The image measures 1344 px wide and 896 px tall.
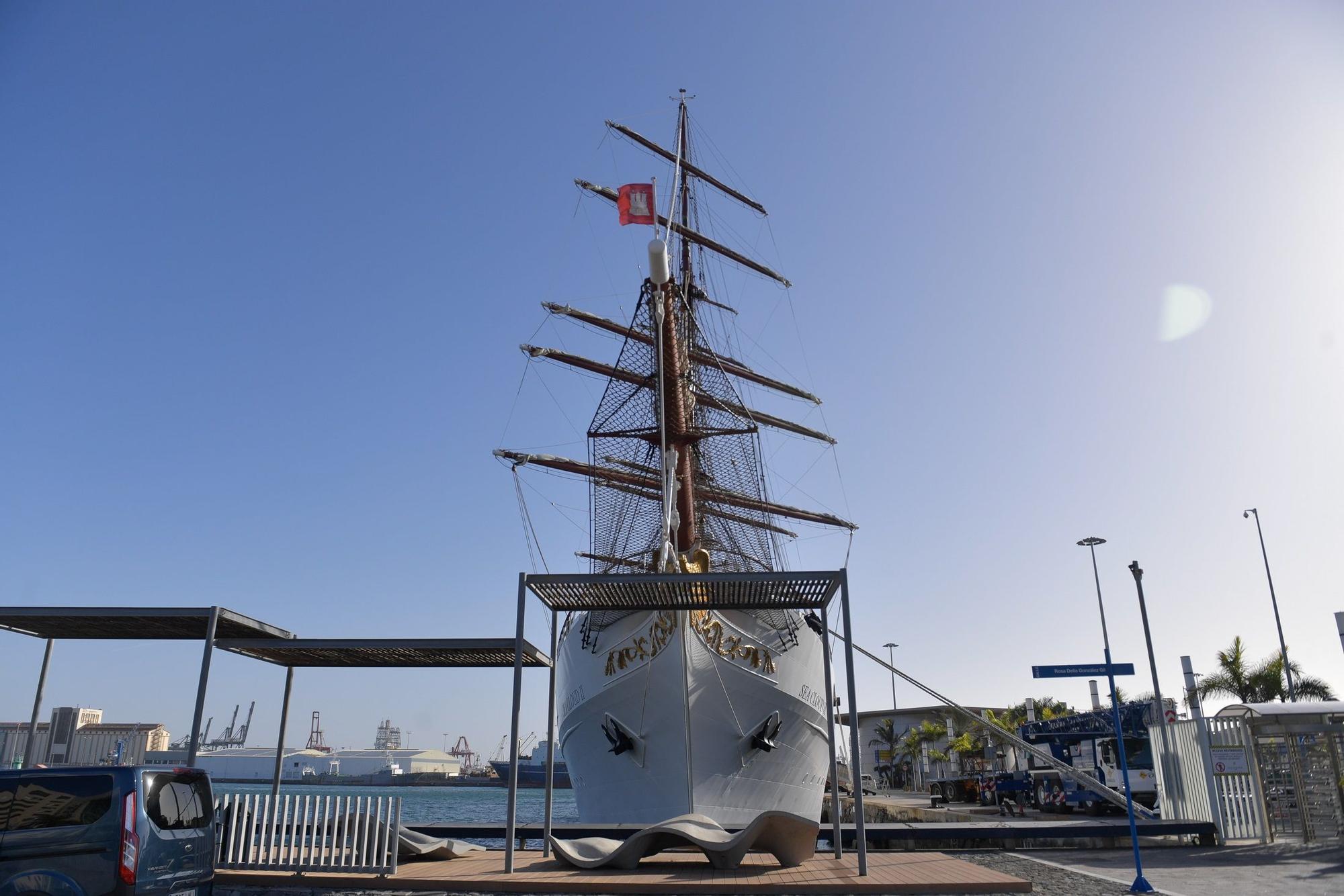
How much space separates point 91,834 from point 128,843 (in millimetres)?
308

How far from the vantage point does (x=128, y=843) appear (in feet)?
21.5

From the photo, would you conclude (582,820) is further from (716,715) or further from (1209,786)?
(1209,786)

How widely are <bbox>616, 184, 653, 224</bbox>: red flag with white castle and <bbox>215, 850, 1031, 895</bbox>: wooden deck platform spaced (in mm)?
16115

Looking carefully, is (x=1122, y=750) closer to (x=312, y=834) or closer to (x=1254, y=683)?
(x=312, y=834)

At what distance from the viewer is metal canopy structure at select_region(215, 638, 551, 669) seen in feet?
38.7

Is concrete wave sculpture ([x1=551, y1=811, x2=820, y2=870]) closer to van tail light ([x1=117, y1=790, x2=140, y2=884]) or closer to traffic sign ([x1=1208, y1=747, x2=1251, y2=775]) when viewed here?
van tail light ([x1=117, y1=790, x2=140, y2=884])

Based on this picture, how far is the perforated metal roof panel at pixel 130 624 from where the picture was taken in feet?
37.3

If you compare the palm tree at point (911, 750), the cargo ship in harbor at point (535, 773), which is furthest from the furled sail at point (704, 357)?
the cargo ship in harbor at point (535, 773)

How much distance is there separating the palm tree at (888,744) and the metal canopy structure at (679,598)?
63.5 metres

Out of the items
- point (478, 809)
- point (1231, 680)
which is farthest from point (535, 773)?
point (1231, 680)

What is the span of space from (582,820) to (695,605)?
11985mm

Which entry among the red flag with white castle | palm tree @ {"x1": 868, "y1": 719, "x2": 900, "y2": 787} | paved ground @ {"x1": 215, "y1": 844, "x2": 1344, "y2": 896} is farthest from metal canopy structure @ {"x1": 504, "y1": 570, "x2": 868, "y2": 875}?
palm tree @ {"x1": 868, "y1": 719, "x2": 900, "y2": 787}

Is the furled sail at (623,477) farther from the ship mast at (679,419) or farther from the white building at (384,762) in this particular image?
the white building at (384,762)

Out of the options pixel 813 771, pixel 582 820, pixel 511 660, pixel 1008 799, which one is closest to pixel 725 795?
pixel 813 771
